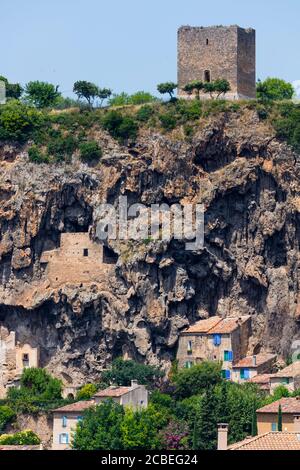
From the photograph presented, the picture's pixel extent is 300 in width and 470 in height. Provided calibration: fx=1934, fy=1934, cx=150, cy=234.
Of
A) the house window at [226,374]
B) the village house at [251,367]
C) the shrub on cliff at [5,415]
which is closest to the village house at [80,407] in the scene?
the shrub on cliff at [5,415]

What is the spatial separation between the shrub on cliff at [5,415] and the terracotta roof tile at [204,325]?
923cm

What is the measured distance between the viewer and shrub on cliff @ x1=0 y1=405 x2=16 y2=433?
86.2 metres

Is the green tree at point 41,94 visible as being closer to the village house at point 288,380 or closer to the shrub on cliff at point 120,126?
the shrub on cliff at point 120,126

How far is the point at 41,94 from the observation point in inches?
4102

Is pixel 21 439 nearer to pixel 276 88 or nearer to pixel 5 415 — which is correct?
pixel 5 415

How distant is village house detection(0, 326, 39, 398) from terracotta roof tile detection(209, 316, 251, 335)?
29.0 feet

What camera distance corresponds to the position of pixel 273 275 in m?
90.8

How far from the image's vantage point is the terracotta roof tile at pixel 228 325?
89188 millimetres

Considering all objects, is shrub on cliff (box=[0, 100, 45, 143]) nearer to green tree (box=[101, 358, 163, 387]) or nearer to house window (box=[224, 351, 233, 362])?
green tree (box=[101, 358, 163, 387])

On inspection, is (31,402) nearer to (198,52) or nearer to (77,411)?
(77,411)

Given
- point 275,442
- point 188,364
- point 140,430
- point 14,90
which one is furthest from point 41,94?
point 275,442
